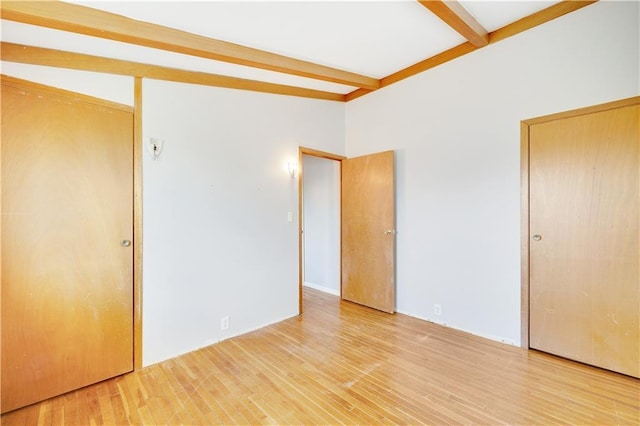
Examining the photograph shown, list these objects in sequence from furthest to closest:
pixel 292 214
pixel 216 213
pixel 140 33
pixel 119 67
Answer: pixel 292 214 < pixel 216 213 < pixel 119 67 < pixel 140 33

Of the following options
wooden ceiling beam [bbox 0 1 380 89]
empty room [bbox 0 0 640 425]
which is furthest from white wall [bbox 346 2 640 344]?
wooden ceiling beam [bbox 0 1 380 89]

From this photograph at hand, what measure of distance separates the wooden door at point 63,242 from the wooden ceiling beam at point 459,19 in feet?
7.96

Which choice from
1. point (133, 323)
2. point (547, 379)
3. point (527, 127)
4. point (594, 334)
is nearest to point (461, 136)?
point (527, 127)

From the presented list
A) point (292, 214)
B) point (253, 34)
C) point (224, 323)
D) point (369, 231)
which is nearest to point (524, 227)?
point (369, 231)

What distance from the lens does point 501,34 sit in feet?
8.38

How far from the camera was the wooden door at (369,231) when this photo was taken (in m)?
3.39

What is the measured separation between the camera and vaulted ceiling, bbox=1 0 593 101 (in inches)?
68.9

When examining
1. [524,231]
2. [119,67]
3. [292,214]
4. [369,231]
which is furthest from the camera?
[369,231]

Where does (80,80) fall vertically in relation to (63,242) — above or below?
above

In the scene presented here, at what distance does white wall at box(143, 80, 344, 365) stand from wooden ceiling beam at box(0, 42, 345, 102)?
74 mm

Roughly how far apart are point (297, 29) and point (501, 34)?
184cm

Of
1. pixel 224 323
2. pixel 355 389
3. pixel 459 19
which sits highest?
pixel 459 19

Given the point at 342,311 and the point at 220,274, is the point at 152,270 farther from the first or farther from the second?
the point at 342,311

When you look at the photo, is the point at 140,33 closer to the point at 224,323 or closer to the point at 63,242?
the point at 63,242
